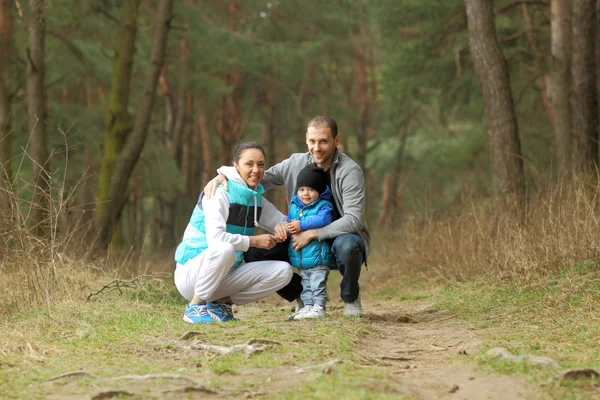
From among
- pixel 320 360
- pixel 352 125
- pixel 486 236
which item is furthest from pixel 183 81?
pixel 320 360

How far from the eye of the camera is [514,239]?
8531 mm

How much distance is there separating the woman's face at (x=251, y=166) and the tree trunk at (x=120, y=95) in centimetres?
818

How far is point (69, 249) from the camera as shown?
986 centimetres

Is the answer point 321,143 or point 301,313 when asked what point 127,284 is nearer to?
point 301,313

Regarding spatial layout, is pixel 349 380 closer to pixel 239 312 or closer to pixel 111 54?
pixel 239 312

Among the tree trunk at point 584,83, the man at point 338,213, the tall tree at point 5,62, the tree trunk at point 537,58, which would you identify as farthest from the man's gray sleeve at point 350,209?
the tree trunk at point 537,58

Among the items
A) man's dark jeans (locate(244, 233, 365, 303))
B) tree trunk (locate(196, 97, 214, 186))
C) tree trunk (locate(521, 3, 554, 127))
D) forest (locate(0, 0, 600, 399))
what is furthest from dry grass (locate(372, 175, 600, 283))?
tree trunk (locate(196, 97, 214, 186))

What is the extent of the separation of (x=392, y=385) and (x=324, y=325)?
1.93 m

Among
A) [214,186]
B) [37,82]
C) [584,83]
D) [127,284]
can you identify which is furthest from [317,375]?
[37,82]

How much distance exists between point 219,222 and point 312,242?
2.56 ft

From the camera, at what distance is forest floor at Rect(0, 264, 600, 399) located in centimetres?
403

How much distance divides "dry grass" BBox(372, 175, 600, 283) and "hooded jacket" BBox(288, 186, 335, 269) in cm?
238

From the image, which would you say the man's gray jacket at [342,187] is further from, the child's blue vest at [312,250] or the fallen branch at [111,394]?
the fallen branch at [111,394]

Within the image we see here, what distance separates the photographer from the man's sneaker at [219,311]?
6328mm
